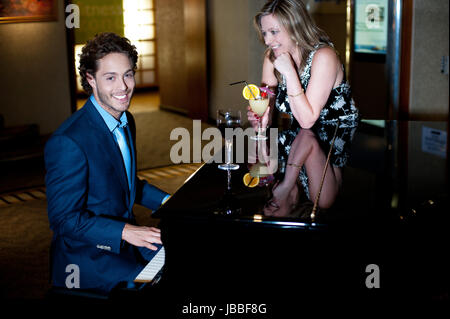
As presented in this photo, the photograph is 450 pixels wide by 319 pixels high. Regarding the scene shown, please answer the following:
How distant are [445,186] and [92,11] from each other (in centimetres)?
656

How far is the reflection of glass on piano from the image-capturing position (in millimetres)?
1769

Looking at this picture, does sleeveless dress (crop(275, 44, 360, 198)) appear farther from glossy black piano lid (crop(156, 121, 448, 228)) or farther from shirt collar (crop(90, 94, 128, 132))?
shirt collar (crop(90, 94, 128, 132))

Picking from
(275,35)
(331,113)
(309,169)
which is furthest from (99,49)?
(331,113)

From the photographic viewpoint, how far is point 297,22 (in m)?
2.90

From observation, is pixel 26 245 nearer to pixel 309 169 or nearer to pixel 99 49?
pixel 99 49

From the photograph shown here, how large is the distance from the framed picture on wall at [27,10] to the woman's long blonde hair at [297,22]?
3481 millimetres

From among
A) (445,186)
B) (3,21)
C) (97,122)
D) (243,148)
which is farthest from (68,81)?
(445,186)

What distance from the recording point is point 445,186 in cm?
209

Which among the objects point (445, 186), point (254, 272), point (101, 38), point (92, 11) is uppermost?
point (92, 11)

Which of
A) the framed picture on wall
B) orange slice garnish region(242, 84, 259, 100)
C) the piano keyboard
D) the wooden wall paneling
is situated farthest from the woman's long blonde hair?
the wooden wall paneling

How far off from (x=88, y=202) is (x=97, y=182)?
0.25 ft

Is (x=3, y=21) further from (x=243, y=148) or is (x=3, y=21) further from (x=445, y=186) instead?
(x=445, y=186)

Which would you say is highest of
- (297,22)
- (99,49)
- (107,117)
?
(297,22)

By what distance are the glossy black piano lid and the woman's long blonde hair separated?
0.45 meters
